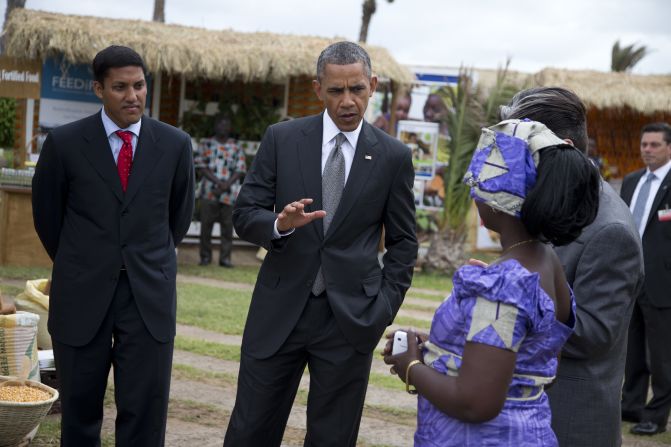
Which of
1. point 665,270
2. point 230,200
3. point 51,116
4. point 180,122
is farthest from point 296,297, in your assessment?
point 180,122

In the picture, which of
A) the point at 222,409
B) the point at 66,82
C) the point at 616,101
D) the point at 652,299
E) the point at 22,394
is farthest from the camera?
the point at 616,101

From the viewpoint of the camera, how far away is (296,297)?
404cm

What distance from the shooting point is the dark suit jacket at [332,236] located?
159 inches

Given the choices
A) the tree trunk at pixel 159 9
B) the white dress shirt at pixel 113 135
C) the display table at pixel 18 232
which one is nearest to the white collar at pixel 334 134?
the white dress shirt at pixel 113 135

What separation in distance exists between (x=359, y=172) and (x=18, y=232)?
383 inches

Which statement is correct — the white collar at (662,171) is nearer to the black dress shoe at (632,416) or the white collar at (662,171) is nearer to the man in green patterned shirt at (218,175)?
the black dress shoe at (632,416)

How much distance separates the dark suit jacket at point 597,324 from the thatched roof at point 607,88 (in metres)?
15.0

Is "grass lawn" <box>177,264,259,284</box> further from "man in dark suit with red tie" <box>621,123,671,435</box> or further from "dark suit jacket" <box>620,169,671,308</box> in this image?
"dark suit jacket" <box>620,169,671,308</box>

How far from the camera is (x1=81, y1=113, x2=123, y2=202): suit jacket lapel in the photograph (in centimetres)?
438

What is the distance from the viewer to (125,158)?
449 cm

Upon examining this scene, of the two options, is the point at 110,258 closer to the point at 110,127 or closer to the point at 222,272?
the point at 110,127

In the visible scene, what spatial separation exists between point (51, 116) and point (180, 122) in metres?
2.56

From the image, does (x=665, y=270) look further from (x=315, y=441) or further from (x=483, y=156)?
(x=483, y=156)

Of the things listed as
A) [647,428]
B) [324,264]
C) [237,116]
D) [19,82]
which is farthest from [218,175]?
[324,264]
